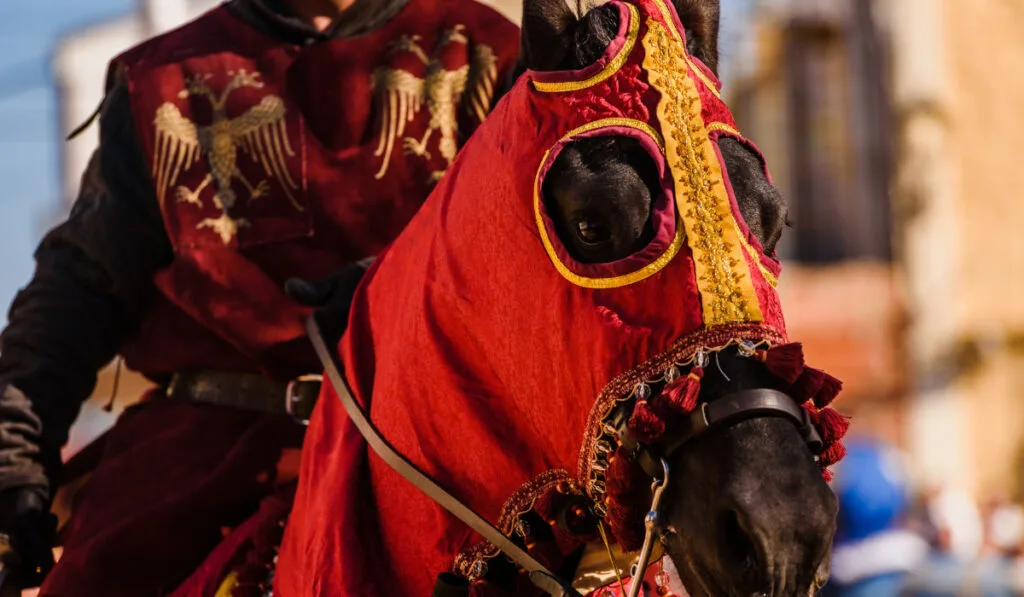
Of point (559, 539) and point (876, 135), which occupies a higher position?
point (559, 539)

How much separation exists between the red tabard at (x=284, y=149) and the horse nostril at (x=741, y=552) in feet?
5.10

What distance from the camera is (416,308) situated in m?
2.58

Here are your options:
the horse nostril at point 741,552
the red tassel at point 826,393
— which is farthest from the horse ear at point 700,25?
the horse nostril at point 741,552

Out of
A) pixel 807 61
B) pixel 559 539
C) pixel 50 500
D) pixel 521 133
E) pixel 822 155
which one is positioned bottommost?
pixel 822 155

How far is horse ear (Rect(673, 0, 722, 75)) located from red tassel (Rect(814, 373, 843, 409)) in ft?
Answer: 2.22

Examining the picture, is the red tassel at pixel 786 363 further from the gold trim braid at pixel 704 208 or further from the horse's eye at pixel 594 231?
the horse's eye at pixel 594 231

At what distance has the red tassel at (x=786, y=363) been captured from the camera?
208 cm

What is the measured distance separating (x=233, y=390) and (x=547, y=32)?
139 centimetres

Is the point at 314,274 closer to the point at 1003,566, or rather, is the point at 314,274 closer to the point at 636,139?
the point at 636,139

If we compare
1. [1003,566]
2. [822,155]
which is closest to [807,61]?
[822,155]

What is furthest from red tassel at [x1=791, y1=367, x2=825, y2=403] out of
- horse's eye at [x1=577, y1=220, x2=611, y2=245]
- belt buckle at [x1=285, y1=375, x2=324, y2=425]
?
belt buckle at [x1=285, y1=375, x2=324, y2=425]

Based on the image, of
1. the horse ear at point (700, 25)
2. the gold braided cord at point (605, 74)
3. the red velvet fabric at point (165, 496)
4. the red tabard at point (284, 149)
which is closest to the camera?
the gold braided cord at point (605, 74)

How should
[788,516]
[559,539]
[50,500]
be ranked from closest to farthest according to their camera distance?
[788,516], [559,539], [50,500]

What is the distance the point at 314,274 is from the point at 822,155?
2625 centimetres
